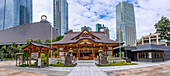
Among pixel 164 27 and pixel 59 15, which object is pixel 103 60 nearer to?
pixel 164 27

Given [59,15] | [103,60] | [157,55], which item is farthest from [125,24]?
[59,15]

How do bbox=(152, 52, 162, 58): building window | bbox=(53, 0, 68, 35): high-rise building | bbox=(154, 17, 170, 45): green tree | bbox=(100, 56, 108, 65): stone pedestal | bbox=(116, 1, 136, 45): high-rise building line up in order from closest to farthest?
bbox=(100, 56, 108, 65): stone pedestal < bbox=(152, 52, 162, 58): building window < bbox=(154, 17, 170, 45): green tree < bbox=(116, 1, 136, 45): high-rise building < bbox=(53, 0, 68, 35): high-rise building

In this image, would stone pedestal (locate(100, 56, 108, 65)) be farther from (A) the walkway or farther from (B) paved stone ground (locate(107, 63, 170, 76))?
(B) paved stone ground (locate(107, 63, 170, 76))

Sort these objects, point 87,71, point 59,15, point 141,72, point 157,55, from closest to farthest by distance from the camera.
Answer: point 141,72 < point 87,71 < point 157,55 < point 59,15

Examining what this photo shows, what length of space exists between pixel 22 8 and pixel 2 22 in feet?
74.7

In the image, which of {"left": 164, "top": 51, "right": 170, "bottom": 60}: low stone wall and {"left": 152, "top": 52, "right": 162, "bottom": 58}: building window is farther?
{"left": 164, "top": 51, "right": 170, "bottom": 60}: low stone wall

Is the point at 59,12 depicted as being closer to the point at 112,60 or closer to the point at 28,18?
the point at 28,18

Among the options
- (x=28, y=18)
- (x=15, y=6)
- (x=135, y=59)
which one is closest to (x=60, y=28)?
(x=28, y=18)

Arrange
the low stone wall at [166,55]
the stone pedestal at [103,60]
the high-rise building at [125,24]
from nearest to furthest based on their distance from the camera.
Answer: the stone pedestal at [103,60] → the low stone wall at [166,55] → the high-rise building at [125,24]

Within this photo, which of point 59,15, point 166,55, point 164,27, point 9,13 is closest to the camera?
point 166,55

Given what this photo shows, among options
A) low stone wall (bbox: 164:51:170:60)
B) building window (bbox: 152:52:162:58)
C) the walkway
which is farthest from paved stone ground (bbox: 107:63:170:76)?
low stone wall (bbox: 164:51:170:60)

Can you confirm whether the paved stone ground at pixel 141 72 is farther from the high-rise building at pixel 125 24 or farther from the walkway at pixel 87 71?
the high-rise building at pixel 125 24

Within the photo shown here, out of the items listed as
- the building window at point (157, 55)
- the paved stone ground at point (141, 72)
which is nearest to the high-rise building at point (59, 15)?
the building window at point (157, 55)

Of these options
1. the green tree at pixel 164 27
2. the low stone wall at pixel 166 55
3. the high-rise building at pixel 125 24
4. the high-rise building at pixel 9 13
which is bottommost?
the low stone wall at pixel 166 55
